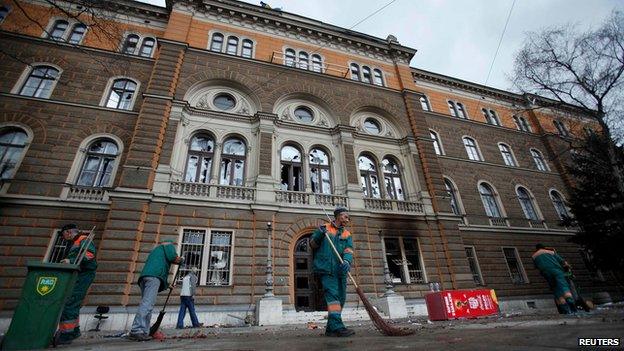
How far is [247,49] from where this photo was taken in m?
16.8

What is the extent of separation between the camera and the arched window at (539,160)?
74.6 ft

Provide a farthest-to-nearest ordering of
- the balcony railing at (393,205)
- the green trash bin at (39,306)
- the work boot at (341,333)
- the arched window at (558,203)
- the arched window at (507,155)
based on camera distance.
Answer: the arched window at (507,155) < the arched window at (558,203) < the balcony railing at (393,205) < the work boot at (341,333) < the green trash bin at (39,306)

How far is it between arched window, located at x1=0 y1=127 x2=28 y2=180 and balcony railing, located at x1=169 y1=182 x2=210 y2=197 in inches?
231

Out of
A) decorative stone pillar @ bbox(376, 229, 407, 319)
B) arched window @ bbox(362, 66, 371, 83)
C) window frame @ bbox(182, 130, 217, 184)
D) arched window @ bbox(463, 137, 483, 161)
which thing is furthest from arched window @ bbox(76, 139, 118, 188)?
arched window @ bbox(463, 137, 483, 161)

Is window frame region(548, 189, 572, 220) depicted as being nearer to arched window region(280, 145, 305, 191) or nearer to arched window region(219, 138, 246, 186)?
arched window region(280, 145, 305, 191)

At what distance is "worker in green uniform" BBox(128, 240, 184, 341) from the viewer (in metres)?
4.97

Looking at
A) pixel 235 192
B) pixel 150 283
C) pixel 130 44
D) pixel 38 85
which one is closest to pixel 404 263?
pixel 235 192

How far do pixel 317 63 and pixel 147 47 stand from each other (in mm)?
9855

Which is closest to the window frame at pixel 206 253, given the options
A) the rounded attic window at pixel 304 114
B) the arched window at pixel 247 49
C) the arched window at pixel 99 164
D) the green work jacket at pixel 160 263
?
the arched window at pixel 99 164

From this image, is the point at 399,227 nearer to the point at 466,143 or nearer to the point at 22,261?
the point at 466,143

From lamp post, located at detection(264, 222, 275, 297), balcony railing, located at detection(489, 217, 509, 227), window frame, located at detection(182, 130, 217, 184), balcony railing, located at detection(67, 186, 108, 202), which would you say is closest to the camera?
lamp post, located at detection(264, 222, 275, 297)

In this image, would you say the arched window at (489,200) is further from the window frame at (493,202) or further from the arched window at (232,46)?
the arched window at (232,46)

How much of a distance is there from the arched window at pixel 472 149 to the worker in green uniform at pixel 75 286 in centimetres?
2202

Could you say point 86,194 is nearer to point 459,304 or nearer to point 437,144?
point 459,304
